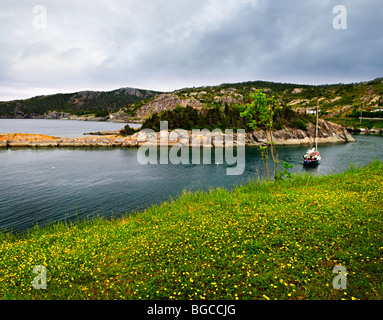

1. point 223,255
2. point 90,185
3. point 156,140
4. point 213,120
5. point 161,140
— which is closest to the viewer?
point 223,255

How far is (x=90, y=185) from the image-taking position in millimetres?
36031

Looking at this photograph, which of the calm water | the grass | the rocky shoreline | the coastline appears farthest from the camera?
the rocky shoreline

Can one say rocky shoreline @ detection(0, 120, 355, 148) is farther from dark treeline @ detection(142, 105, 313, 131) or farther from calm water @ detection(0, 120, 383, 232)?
calm water @ detection(0, 120, 383, 232)

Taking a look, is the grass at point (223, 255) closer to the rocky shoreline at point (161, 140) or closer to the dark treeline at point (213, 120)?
the rocky shoreline at point (161, 140)

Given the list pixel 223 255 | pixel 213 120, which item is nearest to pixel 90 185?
pixel 223 255

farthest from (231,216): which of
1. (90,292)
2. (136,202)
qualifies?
(136,202)

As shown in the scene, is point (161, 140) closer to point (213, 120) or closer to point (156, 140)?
point (156, 140)

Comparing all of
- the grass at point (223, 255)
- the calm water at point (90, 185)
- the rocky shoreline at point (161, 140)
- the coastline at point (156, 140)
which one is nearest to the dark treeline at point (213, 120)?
the rocky shoreline at point (161, 140)

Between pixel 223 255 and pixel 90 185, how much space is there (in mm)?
33737

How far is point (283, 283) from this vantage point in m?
6.33

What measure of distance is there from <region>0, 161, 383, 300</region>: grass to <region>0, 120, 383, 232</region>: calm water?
474 inches

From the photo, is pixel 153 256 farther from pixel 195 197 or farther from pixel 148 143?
pixel 148 143

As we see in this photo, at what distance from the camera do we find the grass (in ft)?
21.0

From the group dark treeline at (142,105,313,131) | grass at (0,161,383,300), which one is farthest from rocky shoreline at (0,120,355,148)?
grass at (0,161,383,300)
